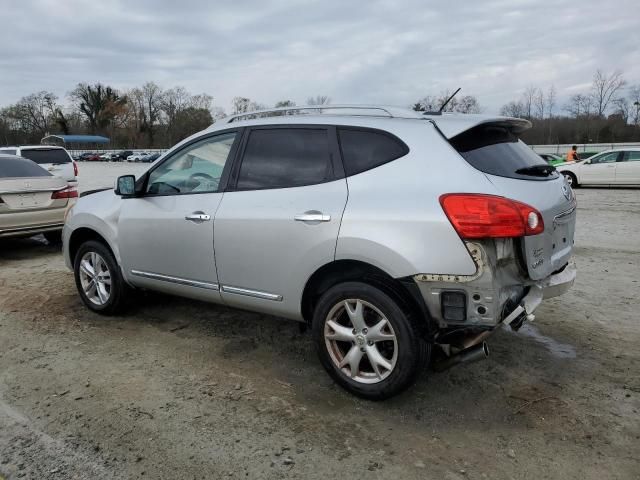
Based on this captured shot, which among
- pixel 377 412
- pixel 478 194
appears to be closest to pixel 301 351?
pixel 377 412

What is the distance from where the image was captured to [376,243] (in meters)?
3.10

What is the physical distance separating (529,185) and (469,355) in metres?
1.09

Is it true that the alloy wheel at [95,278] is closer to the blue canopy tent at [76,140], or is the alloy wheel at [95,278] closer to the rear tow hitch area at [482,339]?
the rear tow hitch area at [482,339]

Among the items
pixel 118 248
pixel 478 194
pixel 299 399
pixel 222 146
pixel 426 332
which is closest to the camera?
pixel 478 194

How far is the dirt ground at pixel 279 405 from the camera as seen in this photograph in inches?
108

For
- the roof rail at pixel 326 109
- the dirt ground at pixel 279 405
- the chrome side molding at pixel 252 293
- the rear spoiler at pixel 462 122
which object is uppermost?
the roof rail at pixel 326 109

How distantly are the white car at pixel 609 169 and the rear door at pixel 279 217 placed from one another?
684 inches

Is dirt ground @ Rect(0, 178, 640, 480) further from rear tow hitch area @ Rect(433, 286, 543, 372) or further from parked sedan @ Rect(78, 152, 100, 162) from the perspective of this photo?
parked sedan @ Rect(78, 152, 100, 162)

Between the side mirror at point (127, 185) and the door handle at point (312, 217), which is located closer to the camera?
the door handle at point (312, 217)

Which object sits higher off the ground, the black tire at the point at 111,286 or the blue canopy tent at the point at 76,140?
the blue canopy tent at the point at 76,140

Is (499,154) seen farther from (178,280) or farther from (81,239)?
(81,239)

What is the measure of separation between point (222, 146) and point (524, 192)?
7.49ft

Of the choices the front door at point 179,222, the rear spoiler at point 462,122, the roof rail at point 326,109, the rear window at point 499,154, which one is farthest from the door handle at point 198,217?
the rear window at point 499,154

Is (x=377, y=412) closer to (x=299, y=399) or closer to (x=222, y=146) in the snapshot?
(x=299, y=399)
